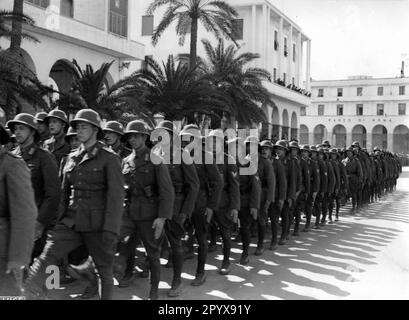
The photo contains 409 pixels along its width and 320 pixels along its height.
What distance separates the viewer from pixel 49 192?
16.6 ft

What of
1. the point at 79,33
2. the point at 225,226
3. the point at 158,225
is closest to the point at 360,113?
the point at 79,33

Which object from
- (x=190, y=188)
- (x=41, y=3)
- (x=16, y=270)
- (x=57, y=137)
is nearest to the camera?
(x=16, y=270)

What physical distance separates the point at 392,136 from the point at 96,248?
65.8 meters

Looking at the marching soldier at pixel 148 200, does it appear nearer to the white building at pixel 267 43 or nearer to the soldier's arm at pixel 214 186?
the soldier's arm at pixel 214 186

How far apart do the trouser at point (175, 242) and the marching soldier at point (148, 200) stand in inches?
16.0

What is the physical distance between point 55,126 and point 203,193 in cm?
208

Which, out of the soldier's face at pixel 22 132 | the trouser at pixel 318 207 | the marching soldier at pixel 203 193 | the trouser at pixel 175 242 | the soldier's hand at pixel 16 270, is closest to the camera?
the soldier's hand at pixel 16 270

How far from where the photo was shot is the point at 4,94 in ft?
36.5

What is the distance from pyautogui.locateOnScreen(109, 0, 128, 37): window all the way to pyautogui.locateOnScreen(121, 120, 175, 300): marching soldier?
19.2m

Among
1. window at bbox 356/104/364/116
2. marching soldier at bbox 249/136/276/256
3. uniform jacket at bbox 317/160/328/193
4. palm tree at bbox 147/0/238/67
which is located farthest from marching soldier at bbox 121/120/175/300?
window at bbox 356/104/364/116

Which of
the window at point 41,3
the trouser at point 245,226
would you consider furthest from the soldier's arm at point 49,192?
the window at point 41,3

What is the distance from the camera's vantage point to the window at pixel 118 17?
2358 cm

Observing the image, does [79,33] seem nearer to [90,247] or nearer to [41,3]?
[41,3]
